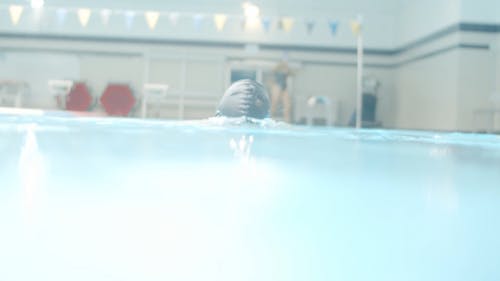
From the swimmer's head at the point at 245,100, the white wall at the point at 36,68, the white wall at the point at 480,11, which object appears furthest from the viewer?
the white wall at the point at 36,68

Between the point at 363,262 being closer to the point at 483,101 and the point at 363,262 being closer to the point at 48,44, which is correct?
the point at 483,101

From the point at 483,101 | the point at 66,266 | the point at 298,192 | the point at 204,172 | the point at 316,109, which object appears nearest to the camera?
the point at 66,266

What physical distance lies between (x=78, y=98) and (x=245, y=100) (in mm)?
6358

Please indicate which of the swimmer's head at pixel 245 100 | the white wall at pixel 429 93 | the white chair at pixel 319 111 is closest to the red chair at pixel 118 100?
the white chair at pixel 319 111

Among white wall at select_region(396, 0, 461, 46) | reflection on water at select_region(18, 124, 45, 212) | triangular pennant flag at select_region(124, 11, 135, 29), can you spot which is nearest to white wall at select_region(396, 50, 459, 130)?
white wall at select_region(396, 0, 461, 46)

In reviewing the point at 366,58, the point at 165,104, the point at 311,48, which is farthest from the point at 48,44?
the point at 366,58

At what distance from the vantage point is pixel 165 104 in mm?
8430

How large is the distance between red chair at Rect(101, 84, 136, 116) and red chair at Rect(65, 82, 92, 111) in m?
0.27

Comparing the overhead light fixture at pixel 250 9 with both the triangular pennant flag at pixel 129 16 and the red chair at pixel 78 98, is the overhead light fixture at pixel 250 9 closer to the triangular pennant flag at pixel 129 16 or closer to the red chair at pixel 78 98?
the triangular pennant flag at pixel 129 16

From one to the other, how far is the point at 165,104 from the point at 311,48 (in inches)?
99.8

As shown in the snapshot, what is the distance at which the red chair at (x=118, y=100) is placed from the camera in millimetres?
8211

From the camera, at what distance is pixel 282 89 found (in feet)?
25.8

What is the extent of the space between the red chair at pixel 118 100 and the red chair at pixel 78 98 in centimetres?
27

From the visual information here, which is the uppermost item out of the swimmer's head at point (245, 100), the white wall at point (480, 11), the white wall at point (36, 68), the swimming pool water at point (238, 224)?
the white wall at point (480, 11)
